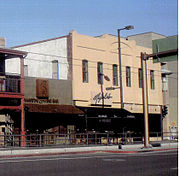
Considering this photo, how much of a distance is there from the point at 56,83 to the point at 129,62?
10.1 meters

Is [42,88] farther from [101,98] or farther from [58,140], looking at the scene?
[101,98]

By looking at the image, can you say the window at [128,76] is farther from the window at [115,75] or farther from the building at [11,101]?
the building at [11,101]

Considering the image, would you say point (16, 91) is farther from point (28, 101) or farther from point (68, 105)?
point (68, 105)

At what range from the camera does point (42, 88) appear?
106 ft

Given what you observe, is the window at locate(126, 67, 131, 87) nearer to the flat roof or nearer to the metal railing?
the metal railing

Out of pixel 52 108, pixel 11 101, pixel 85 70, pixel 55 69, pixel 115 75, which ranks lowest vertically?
pixel 52 108

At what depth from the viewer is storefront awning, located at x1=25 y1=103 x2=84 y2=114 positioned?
3090cm

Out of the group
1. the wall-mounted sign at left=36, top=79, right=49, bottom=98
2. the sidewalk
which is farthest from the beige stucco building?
the sidewalk

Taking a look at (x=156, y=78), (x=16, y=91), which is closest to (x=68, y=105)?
(x=16, y=91)

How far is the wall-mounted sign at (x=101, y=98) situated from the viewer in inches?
1436

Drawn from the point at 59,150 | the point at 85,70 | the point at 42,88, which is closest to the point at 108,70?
the point at 85,70

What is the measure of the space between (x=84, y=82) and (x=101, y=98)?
2290mm

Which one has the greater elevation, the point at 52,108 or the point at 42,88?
the point at 42,88

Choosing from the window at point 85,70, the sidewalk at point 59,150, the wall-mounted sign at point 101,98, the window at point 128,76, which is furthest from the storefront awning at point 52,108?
the window at point 128,76
